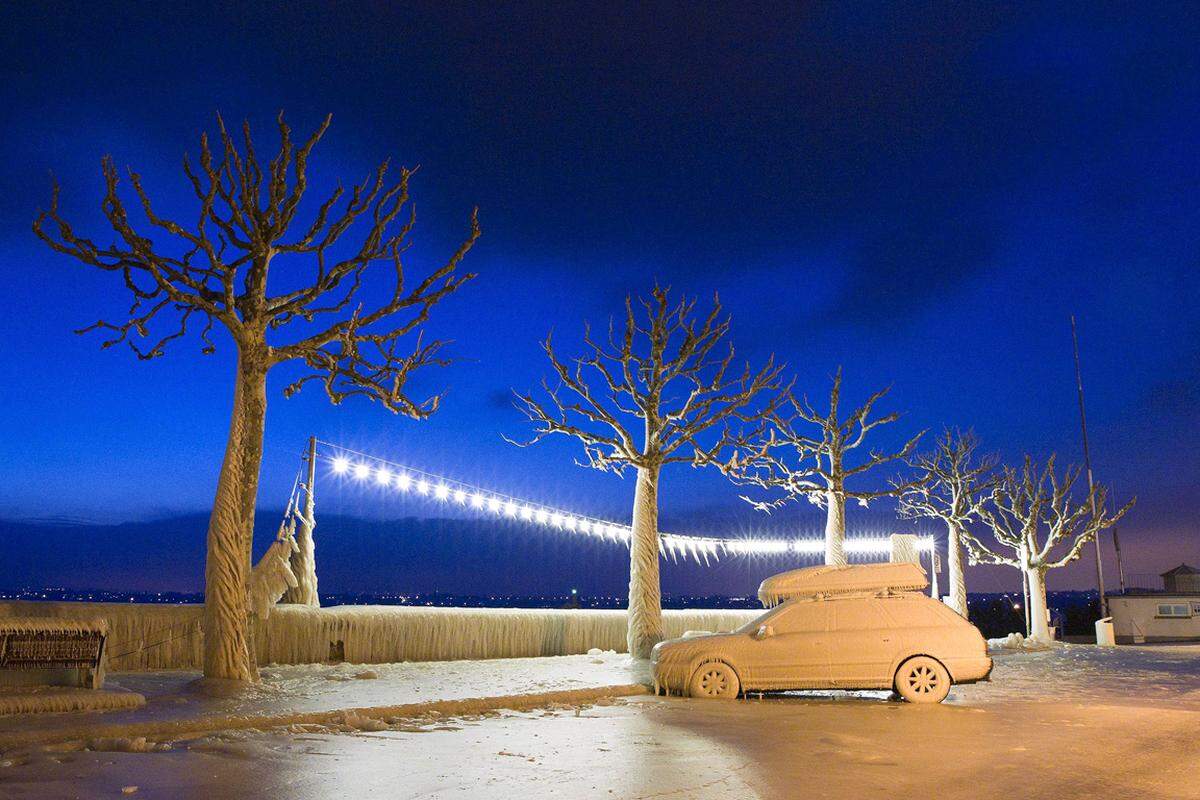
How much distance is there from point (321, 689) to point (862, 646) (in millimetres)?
7629

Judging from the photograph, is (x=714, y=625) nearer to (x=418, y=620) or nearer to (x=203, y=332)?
(x=418, y=620)

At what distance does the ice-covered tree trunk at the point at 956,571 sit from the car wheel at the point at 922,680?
716 inches

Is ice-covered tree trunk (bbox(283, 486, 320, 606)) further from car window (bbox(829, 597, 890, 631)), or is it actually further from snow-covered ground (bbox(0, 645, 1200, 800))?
car window (bbox(829, 597, 890, 631))

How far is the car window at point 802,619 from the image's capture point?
1323cm

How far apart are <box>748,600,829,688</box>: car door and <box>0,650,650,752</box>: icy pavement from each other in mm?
2141

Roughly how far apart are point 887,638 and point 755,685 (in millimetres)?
2010

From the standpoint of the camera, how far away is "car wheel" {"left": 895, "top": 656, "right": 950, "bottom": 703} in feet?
41.3

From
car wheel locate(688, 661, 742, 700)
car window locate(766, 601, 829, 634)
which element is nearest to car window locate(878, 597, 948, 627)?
car window locate(766, 601, 829, 634)

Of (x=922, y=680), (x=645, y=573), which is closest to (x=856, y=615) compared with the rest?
(x=922, y=680)

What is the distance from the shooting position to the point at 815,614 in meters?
13.3

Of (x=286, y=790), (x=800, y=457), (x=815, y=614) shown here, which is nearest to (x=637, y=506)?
(x=815, y=614)

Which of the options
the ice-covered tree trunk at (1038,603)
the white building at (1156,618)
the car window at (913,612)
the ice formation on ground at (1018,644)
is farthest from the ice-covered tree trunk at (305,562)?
the white building at (1156,618)

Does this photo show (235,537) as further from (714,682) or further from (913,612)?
(913,612)

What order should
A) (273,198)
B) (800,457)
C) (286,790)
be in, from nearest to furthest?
(286,790) → (273,198) → (800,457)
